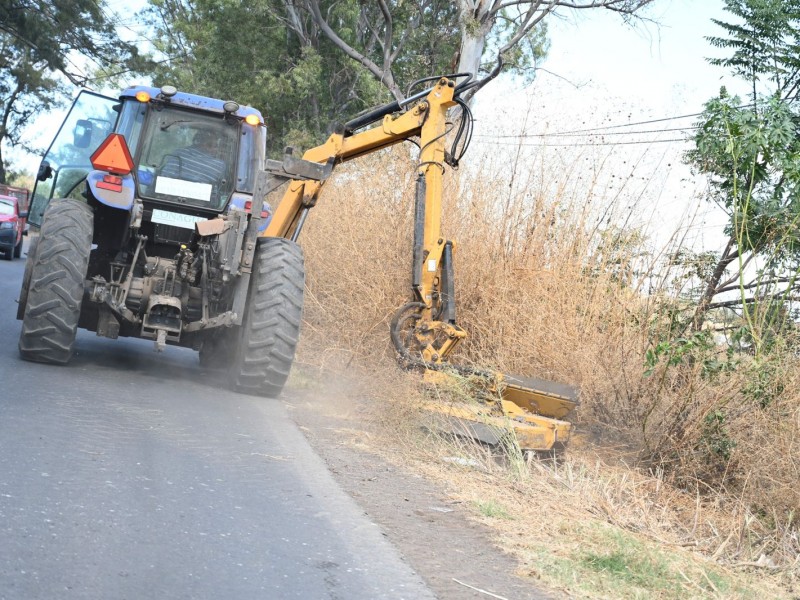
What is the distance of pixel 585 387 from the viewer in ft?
32.6

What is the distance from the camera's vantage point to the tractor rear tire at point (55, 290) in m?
9.23

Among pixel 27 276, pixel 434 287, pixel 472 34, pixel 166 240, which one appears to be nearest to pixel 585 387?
pixel 434 287

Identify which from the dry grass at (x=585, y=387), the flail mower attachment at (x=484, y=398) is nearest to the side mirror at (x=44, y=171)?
the dry grass at (x=585, y=387)

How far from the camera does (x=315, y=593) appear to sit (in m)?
4.44

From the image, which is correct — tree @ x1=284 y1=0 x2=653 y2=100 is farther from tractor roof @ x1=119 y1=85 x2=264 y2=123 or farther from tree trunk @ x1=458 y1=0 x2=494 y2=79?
tractor roof @ x1=119 y1=85 x2=264 y2=123

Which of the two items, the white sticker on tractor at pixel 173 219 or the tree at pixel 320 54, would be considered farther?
the tree at pixel 320 54

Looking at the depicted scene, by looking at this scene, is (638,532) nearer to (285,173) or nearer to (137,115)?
(285,173)

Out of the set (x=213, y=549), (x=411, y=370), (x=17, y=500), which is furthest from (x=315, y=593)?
(x=411, y=370)

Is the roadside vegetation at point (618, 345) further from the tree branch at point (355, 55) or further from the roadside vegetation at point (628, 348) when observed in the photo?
the tree branch at point (355, 55)

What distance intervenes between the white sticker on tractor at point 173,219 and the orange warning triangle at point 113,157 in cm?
56

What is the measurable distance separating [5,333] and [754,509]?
7.67 meters

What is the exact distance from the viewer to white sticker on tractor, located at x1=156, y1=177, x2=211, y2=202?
10.1m

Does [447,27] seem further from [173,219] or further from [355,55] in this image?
[173,219]

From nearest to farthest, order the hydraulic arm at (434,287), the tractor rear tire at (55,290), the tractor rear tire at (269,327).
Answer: the hydraulic arm at (434,287) → the tractor rear tire at (55,290) → the tractor rear tire at (269,327)
